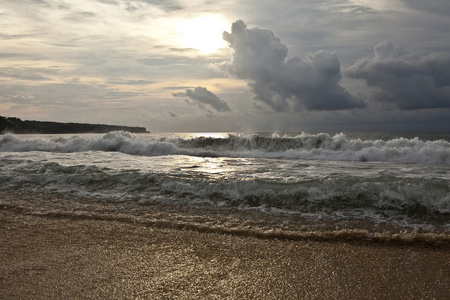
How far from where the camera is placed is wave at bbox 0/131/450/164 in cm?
1631

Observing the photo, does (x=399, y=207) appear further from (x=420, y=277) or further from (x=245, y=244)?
(x=245, y=244)

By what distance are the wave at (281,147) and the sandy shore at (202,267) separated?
13.4 metres

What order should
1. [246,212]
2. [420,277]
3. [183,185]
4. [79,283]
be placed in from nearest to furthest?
[79,283], [420,277], [246,212], [183,185]

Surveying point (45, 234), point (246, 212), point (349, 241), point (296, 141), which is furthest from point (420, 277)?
point (296, 141)

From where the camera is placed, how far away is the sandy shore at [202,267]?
10.0 ft

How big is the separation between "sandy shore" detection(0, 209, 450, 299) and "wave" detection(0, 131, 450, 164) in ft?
43.9

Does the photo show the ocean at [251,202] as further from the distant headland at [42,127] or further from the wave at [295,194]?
the distant headland at [42,127]

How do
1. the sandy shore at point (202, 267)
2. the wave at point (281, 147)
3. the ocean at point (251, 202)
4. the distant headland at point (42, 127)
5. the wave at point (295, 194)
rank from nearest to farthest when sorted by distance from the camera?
1. the sandy shore at point (202, 267)
2. the ocean at point (251, 202)
3. the wave at point (295, 194)
4. the wave at point (281, 147)
5. the distant headland at point (42, 127)

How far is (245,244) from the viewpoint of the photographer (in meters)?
4.40

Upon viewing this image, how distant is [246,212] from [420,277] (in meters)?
3.23

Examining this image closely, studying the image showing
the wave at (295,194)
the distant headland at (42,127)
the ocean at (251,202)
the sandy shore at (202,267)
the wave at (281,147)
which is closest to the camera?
the sandy shore at (202,267)

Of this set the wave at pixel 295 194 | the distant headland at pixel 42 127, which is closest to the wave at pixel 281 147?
the wave at pixel 295 194

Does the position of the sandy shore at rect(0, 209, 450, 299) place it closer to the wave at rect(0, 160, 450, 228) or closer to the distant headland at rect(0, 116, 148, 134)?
the wave at rect(0, 160, 450, 228)

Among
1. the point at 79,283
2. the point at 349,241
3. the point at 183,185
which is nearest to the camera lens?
the point at 79,283
